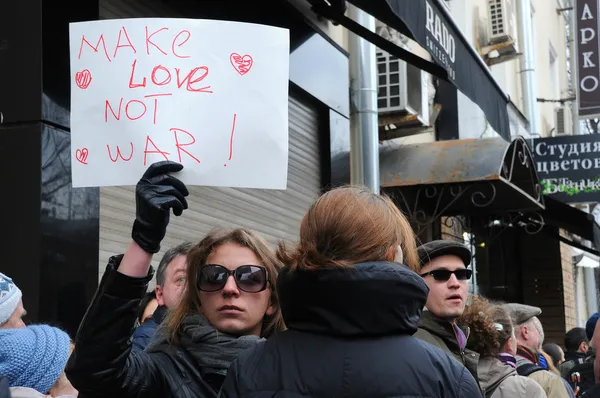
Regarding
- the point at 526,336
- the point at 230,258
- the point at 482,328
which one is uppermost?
the point at 230,258

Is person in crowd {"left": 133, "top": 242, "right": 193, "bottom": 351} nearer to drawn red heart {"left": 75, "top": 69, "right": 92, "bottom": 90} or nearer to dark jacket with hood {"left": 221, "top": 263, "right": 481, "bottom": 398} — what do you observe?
drawn red heart {"left": 75, "top": 69, "right": 92, "bottom": 90}

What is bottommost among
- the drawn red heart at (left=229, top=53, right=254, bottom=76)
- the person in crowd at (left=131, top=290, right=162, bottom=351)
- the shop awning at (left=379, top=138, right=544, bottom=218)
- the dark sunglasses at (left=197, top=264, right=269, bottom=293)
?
the person in crowd at (left=131, top=290, right=162, bottom=351)

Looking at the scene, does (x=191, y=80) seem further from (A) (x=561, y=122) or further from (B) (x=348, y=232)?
(A) (x=561, y=122)

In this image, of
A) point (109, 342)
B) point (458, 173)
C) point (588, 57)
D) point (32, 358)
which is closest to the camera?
point (109, 342)

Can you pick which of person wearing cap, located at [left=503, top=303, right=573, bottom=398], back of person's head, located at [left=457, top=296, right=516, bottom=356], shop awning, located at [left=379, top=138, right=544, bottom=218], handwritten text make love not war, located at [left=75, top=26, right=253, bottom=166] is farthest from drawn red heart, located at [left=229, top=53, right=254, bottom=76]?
shop awning, located at [left=379, top=138, right=544, bottom=218]

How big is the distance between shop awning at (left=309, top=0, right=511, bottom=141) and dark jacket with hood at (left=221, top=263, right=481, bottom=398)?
329 cm

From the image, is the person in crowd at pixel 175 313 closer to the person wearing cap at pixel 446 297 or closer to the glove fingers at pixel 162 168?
the glove fingers at pixel 162 168

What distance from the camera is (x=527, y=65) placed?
15.5 metres

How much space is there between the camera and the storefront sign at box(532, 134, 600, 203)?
37.5 feet

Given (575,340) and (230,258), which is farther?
(575,340)

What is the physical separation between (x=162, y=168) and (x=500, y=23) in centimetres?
1178

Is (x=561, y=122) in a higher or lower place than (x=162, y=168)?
higher

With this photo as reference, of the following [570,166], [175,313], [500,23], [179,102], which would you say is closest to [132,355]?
[175,313]

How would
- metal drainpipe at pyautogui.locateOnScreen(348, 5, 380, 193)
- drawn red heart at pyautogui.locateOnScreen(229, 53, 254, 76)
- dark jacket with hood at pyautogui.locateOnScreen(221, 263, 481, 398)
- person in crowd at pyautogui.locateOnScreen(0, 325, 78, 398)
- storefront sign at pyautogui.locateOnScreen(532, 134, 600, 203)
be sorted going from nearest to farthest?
dark jacket with hood at pyautogui.locateOnScreen(221, 263, 481, 398) < person in crowd at pyautogui.locateOnScreen(0, 325, 78, 398) < drawn red heart at pyautogui.locateOnScreen(229, 53, 254, 76) < metal drainpipe at pyautogui.locateOnScreen(348, 5, 380, 193) < storefront sign at pyautogui.locateOnScreen(532, 134, 600, 203)
